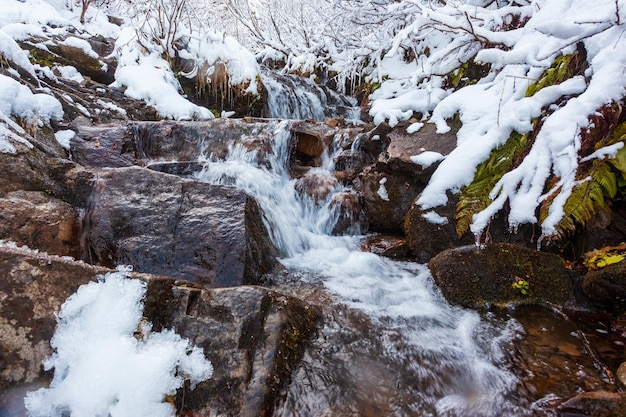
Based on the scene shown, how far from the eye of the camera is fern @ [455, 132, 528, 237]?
10.4 ft

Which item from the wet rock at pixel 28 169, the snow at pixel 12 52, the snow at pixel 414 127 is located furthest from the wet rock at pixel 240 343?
the snow at pixel 12 52

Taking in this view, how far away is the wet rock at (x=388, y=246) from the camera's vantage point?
3869mm

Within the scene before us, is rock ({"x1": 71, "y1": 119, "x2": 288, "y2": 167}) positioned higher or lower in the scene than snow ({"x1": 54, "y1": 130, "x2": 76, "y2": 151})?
higher

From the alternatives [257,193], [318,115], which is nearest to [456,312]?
[257,193]

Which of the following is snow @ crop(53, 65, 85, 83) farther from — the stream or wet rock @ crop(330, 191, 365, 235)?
wet rock @ crop(330, 191, 365, 235)

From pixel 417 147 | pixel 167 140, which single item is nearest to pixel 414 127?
pixel 417 147

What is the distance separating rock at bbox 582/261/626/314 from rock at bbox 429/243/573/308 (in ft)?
0.50

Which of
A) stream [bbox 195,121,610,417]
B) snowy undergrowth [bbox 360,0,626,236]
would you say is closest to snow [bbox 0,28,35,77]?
stream [bbox 195,121,610,417]

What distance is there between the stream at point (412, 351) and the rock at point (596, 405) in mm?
107

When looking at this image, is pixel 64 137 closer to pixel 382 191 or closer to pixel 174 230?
pixel 174 230

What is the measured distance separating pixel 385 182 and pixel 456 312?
2.05 m

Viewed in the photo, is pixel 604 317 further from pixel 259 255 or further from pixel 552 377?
pixel 259 255

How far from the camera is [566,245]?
319 cm

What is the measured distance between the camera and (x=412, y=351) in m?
2.29
